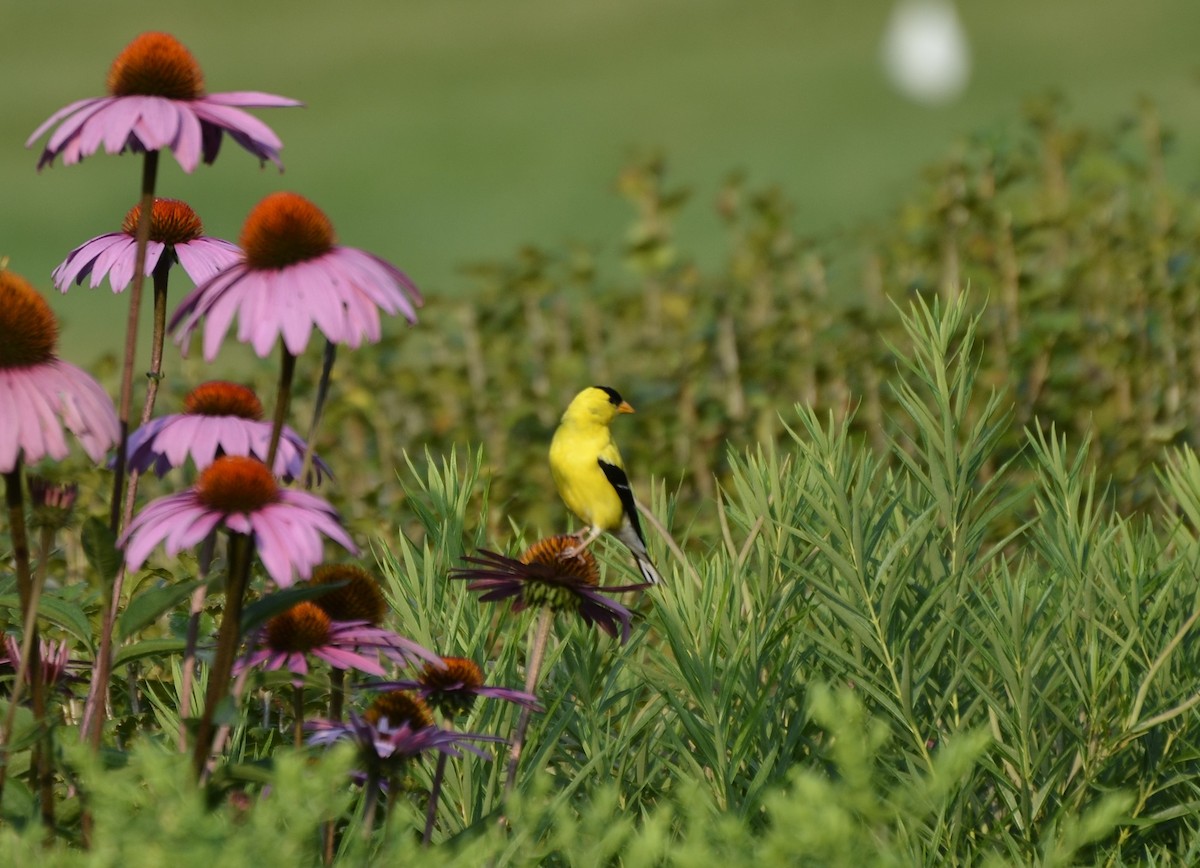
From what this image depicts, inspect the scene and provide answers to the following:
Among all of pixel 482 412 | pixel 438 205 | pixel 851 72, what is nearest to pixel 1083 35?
pixel 851 72

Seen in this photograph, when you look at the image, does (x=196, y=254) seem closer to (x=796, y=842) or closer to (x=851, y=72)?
(x=796, y=842)

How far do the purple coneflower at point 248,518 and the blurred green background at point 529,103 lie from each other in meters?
9.99

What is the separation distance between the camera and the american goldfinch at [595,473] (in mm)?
3100

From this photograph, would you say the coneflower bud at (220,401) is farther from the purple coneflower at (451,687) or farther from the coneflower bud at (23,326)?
the purple coneflower at (451,687)

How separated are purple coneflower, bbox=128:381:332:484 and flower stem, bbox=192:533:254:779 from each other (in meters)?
0.25

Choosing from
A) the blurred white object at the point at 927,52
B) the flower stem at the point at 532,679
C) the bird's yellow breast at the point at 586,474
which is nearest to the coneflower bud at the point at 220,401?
the flower stem at the point at 532,679

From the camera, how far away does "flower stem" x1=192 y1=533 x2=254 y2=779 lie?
179 cm

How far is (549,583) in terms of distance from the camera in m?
2.15

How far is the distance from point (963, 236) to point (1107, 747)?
3.87 m

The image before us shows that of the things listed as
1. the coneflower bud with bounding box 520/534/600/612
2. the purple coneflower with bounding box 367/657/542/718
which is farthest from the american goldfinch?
the purple coneflower with bounding box 367/657/542/718

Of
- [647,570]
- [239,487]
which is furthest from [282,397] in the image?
[647,570]

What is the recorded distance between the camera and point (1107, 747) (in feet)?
7.75

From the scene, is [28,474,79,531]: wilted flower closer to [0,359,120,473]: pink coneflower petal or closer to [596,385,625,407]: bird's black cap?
[0,359,120,473]: pink coneflower petal

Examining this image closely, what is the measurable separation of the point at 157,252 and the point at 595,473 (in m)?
1.14
